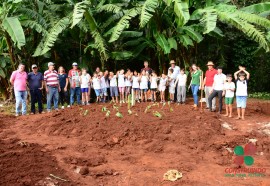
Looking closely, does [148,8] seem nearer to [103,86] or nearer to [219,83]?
[103,86]

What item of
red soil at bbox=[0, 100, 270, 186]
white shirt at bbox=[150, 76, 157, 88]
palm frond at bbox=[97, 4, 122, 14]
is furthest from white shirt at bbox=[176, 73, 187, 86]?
palm frond at bbox=[97, 4, 122, 14]

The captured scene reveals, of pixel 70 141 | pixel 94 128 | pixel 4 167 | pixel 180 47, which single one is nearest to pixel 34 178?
pixel 4 167

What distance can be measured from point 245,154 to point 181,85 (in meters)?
4.99

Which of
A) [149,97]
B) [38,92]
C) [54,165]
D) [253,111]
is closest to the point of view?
[54,165]

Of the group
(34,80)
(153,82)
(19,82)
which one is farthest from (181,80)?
(19,82)

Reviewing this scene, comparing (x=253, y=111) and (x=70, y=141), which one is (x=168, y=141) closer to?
(x=70, y=141)

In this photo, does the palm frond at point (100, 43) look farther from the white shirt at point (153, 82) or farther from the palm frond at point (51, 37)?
the white shirt at point (153, 82)

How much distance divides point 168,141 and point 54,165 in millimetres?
2821

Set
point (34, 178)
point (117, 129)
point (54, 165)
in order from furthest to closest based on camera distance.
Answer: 1. point (117, 129)
2. point (54, 165)
3. point (34, 178)

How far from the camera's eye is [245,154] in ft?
20.2

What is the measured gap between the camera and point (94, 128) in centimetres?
748

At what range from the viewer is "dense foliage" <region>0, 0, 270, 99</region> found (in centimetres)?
1055

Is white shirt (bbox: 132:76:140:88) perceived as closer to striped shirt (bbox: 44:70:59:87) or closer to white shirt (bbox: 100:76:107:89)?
white shirt (bbox: 100:76:107:89)
